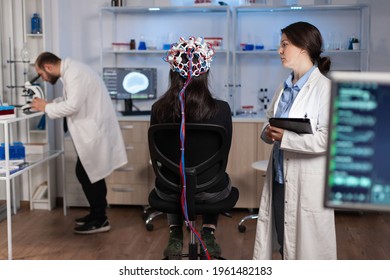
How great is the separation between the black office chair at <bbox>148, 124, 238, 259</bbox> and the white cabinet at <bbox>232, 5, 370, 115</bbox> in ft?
8.18

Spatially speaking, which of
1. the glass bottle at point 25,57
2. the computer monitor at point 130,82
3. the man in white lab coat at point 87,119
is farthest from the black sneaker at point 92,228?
the glass bottle at point 25,57

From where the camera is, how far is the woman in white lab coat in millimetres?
Answer: 2662

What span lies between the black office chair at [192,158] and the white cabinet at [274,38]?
2.49 metres

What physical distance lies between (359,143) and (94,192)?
340 centimetres

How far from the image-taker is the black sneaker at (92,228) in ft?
14.5

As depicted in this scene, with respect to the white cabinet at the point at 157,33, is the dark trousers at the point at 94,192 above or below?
below

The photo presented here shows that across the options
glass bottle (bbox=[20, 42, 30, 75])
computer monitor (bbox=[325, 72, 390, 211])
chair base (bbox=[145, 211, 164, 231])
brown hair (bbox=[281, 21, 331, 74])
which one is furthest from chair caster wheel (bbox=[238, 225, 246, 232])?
computer monitor (bbox=[325, 72, 390, 211])

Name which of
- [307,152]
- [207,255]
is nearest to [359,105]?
[307,152]

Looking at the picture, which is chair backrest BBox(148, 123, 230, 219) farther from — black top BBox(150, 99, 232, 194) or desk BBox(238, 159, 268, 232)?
desk BBox(238, 159, 268, 232)

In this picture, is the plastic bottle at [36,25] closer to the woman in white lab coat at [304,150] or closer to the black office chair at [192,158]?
the black office chair at [192,158]

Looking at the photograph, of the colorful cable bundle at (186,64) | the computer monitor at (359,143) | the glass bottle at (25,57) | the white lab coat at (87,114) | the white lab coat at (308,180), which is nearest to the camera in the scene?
the computer monitor at (359,143)

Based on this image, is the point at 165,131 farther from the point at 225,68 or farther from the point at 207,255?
the point at 225,68

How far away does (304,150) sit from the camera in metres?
2.65
